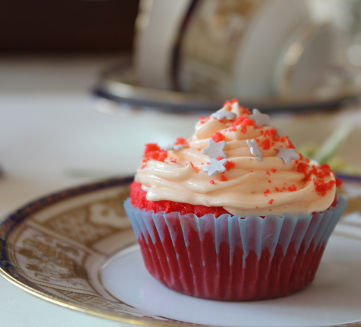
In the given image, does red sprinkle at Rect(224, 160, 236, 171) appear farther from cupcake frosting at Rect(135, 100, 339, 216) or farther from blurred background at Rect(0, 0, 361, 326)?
blurred background at Rect(0, 0, 361, 326)

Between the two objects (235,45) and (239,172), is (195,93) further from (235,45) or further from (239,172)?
(239,172)

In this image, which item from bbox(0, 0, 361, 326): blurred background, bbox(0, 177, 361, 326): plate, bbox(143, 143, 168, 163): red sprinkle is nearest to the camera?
bbox(0, 177, 361, 326): plate

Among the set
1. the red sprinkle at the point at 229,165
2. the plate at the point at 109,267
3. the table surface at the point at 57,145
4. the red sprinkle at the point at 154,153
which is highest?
the table surface at the point at 57,145

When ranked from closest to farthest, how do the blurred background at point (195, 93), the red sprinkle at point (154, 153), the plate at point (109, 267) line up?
the plate at point (109, 267) < the red sprinkle at point (154, 153) < the blurred background at point (195, 93)

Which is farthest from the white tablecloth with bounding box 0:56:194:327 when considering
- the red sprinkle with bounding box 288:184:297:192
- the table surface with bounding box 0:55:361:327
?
the red sprinkle with bounding box 288:184:297:192

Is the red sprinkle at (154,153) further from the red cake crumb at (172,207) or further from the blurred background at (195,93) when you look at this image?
the blurred background at (195,93)

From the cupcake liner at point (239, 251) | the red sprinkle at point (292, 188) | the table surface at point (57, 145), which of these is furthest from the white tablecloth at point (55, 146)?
the red sprinkle at point (292, 188)

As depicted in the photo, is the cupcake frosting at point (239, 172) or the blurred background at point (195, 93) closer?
the cupcake frosting at point (239, 172)

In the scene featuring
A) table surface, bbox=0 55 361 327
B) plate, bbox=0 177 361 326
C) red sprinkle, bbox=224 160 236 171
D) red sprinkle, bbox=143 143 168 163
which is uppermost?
table surface, bbox=0 55 361 327
